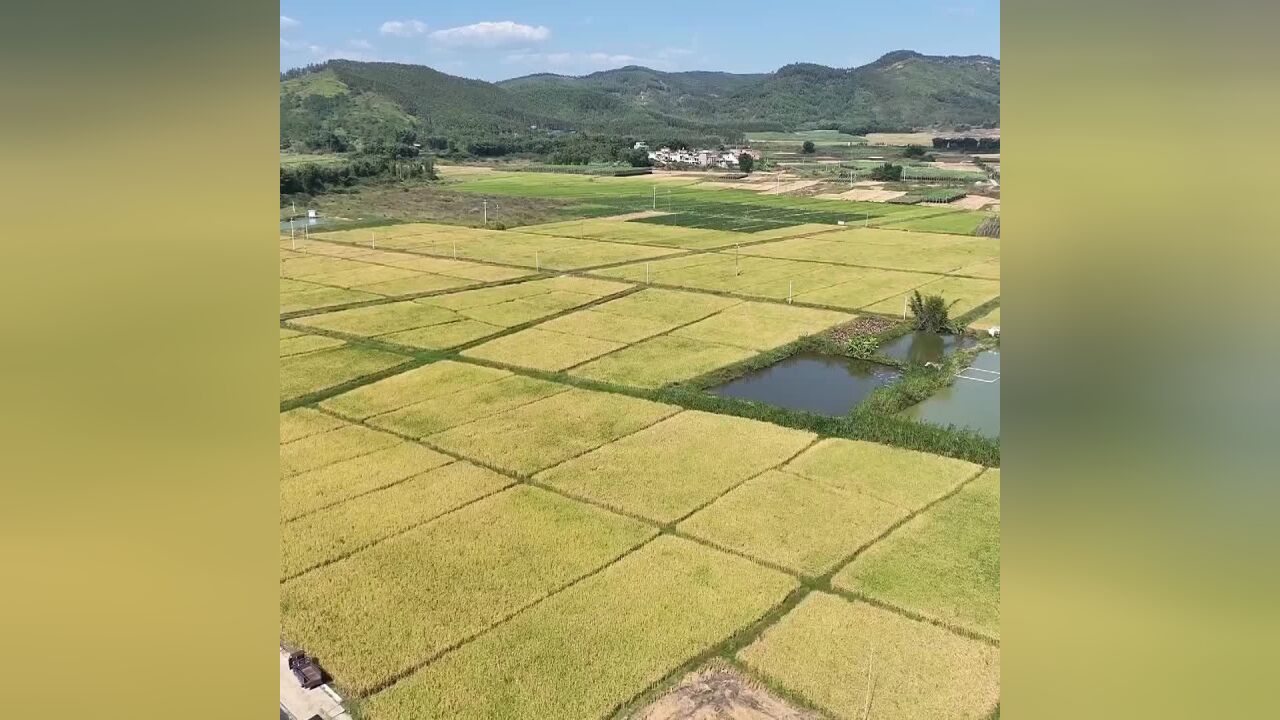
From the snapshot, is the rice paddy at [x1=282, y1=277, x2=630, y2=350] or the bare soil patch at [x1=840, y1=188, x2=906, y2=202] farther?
the bare soil patch at [x1=840, y1=188, x2=906, y2=202]

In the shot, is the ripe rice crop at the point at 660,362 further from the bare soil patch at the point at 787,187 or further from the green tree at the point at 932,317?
the bare soil patch at the point at 787,187

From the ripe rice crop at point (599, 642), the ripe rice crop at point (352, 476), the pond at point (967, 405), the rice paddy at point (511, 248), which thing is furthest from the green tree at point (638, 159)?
the ripe rice crop at point (599, 642)

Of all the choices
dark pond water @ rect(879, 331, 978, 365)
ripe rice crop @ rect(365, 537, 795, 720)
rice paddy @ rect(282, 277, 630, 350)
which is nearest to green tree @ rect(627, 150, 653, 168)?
rice paddy @ rect(282, 277, 630, 350)

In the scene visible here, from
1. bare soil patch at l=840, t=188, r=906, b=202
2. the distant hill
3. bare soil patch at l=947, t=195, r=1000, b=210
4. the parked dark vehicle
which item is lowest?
the parked dark vehicle

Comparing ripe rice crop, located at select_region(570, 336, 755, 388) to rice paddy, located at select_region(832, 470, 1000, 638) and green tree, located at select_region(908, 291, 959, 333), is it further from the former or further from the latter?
rice paddy, located at select_region(832, 470, 1000, 638)

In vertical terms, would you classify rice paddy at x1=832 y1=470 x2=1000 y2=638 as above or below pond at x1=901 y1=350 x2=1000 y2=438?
below

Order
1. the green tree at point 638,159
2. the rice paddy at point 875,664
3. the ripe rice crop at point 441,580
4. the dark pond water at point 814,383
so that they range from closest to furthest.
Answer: the rice paddy at point 875,664, the ripe rice crop at point 441,580, the dark pond water at point 814,383, the green tree at point 638,159
